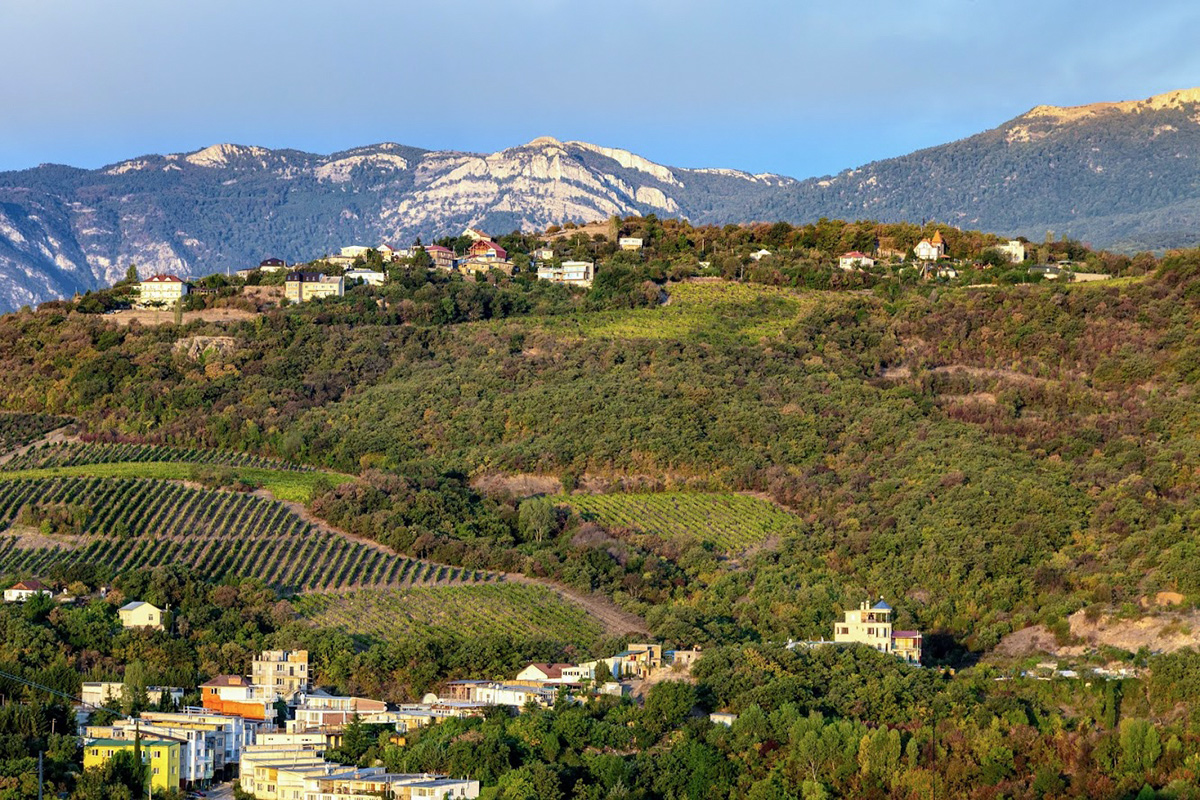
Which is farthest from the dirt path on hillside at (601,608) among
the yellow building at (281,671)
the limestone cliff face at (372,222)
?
the limestone cliff face at (372,222)

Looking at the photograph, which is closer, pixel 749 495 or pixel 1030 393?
pixel 749 495

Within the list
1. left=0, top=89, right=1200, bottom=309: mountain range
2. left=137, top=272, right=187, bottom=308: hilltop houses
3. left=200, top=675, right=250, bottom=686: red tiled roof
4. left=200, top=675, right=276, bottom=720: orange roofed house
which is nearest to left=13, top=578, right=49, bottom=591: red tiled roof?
left=200, top=675, right=250, bottom=686: red tiled roof

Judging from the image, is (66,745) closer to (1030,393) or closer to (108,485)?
(108,485)

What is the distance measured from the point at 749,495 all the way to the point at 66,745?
35.1 meters

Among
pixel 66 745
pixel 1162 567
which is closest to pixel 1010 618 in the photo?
pixel 1162 567

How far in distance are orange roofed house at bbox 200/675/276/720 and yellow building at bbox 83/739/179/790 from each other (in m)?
5.14

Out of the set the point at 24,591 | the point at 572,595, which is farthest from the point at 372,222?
the point at 24,591

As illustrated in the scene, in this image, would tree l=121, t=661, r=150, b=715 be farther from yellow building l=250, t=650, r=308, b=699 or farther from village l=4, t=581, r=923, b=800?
yellow building l=250, t=650, r=308, b=699

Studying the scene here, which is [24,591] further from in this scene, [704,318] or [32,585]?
[704,318]

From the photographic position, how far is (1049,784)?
164 feet

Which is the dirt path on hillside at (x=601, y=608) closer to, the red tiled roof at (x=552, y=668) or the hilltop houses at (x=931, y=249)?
the red tiled roof at (x=552, y=668)

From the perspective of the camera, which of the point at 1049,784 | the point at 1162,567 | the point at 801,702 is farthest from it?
the point at 1162,567

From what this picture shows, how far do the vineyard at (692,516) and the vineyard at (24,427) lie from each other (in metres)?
24.7

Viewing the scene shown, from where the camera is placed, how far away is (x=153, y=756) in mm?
49781
